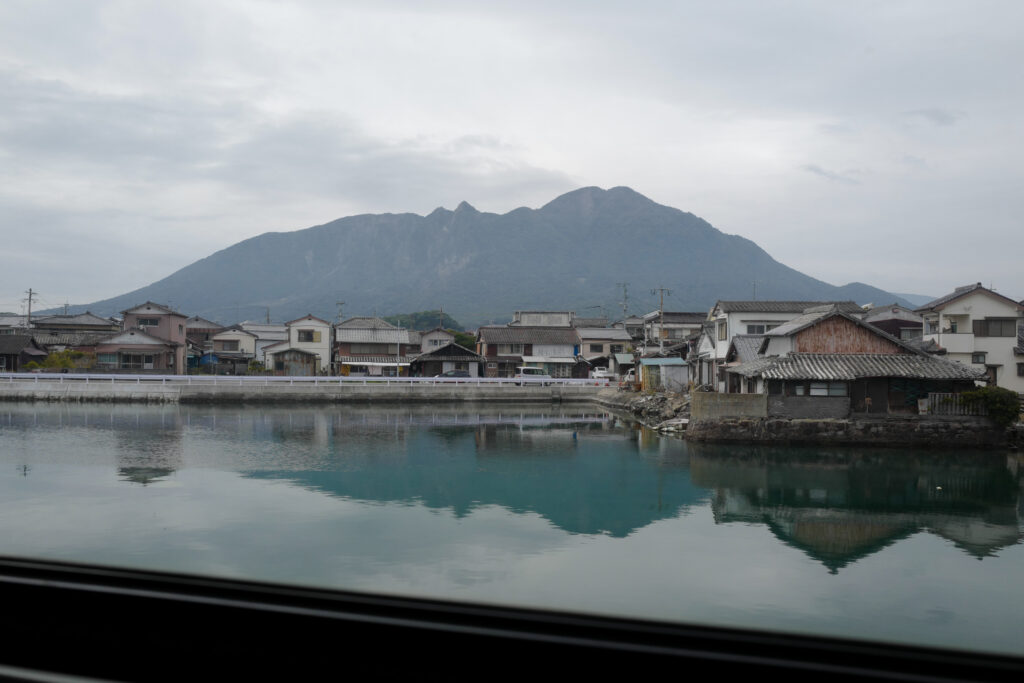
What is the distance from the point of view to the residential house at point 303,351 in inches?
1794

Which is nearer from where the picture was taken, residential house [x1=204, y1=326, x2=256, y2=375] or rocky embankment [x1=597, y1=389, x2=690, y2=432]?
rocky embankment [x1=597, y1=389, x2=690, y2=432]

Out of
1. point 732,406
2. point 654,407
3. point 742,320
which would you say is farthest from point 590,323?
point 732,406

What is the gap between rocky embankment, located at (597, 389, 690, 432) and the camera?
2492cm

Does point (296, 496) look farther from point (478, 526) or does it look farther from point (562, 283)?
point (562, 283)

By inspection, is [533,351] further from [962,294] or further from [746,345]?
[962,294]

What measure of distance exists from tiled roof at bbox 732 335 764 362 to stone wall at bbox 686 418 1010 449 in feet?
20.1

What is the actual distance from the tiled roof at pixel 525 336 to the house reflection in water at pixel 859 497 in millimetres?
27332

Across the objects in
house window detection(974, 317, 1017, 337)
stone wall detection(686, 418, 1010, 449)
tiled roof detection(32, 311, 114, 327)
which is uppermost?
tiled roof detection(32, 311, 114, 327)

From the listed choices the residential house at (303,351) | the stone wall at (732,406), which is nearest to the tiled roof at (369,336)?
the residential house at (303,351)

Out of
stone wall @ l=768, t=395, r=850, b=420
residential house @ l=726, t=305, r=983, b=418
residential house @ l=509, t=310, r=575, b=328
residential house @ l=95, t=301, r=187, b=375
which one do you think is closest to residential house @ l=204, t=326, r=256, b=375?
residential house @ l=95, t=301, r=187, b=375

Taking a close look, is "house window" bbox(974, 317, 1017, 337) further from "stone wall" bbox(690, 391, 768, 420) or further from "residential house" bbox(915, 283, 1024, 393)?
"stone wall" bbox(690, 391, 768, 420)

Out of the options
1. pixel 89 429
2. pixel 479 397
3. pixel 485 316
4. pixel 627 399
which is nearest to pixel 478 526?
pixel 89 429

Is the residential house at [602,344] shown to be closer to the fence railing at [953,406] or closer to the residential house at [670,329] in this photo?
the residential house at [670,329]

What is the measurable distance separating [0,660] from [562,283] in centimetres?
17575
